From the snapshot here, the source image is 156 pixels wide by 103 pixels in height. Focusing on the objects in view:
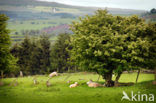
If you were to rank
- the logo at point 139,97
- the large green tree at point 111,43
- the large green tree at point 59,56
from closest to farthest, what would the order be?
the logo at point 139,97, the large green tree at point 111,43, the large green tree at point 59,56

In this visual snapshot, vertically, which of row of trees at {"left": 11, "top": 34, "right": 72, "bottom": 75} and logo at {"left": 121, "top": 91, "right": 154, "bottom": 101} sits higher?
logo at {"left": 121, "top": 91, "right": 154, "bottom": 101}

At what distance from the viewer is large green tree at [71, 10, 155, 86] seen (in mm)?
30422

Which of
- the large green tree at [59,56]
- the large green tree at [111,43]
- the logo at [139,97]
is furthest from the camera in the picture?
the large green tree at [59,56]

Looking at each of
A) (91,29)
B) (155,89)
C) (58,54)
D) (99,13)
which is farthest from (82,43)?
(58,54)

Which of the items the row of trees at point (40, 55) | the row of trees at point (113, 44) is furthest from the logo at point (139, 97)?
the row of trees at point (40, 55)

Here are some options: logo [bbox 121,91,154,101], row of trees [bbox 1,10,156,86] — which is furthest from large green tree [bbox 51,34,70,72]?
logo [bbox 121,91,154,101]

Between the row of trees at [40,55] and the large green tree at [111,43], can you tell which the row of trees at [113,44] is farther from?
the row of trees at [40,55]

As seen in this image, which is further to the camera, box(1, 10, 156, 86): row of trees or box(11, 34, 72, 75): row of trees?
box(11, 34, 72, 75): row of trees

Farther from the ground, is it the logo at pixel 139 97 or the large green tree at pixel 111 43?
the large green tree at pixel 111 43

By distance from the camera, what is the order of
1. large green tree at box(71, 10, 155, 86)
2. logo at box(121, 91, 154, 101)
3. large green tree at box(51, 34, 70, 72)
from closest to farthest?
1. logo at box(121, 91, 154, 101)
2. large green tree at box(71, 10, 155, 86)
3. large green tree at box(51, 34, 70, 72)

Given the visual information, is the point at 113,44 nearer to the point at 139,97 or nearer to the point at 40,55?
the point at 139,97

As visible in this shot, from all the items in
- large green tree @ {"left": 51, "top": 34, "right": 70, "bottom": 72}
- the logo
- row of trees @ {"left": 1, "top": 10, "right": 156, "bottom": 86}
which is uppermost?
row of trees @ {"left": 1, "top": 10, "right": 156, "bottom": 86}

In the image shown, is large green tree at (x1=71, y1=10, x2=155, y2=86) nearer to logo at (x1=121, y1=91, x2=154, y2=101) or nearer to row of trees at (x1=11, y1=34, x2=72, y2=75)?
logo at (x1=121, y1=91, x2=154, y2=101)

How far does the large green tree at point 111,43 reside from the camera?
1198 inches
